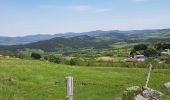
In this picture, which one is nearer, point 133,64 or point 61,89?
point 61,89

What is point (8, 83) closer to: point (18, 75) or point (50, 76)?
point (18, 75)

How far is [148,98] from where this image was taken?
66.4ft

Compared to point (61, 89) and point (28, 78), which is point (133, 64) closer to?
point (28, 78)

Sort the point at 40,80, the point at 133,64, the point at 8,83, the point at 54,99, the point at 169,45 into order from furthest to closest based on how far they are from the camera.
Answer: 1. the point at 169,45
2. the point at 133,64
3. the point at 40,80
4. the point at 8,83
5. the point at 54,99

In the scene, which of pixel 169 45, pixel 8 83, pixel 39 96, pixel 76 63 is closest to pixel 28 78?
pixel 8 83

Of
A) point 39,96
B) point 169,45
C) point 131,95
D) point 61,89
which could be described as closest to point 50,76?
point 61,89

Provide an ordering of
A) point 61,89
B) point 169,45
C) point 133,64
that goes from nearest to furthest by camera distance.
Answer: point 61,89, point 133,64, point 169,45

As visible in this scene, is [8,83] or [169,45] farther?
Answer: [169,45]

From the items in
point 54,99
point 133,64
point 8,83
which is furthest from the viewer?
point 133,64

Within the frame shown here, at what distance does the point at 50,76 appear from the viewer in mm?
41156

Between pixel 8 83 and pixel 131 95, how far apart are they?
15858mm

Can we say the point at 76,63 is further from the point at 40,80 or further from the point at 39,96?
the point at 39,96

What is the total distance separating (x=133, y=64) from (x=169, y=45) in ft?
399

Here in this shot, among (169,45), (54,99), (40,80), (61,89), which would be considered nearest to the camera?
(54,99)
